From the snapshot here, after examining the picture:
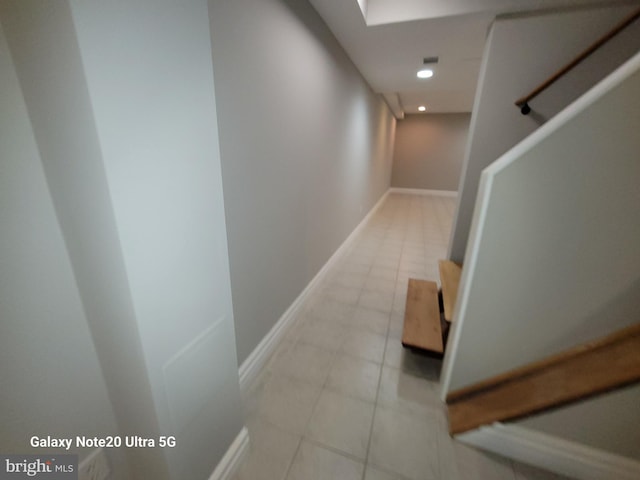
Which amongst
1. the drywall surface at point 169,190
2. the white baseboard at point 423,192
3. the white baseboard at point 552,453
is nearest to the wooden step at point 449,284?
the white baseboard at point 552,453

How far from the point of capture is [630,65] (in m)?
0.79

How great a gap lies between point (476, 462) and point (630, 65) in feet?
5.23

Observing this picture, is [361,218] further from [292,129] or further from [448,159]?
[448,159]

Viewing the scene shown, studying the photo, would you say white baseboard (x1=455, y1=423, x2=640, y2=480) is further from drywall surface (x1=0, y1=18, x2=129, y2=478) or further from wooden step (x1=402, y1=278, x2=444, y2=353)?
drywall surface (x1=0, y1=18, x2=129, y2=478)

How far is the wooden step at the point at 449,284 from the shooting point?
1.62 meters

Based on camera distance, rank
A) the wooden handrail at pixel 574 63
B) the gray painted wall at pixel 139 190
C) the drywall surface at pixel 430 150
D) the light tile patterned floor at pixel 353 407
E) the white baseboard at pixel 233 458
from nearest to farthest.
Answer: the gray painted wall at pixel 139 190
the white baseboard at pixel 233 458
the light tile patterned floor at pixel 353 407
the wooden handrail at pixel 574 63
the drywall surface at pixel 430 150

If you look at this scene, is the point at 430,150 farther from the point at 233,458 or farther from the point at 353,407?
the point at 233,458

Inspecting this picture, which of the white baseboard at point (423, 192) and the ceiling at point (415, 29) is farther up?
the ceiling at point (415, 29)

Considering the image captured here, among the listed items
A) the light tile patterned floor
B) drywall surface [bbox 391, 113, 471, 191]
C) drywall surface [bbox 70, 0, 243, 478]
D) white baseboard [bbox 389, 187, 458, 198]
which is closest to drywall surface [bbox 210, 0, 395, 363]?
the light tile patterned floor

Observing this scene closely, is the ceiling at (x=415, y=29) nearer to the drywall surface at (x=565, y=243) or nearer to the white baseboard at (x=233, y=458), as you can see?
the drywall surface at (x=565, y=243)

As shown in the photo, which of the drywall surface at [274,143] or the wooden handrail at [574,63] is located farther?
the wooden handrail at [574,63]

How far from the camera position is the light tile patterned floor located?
43.3 inches

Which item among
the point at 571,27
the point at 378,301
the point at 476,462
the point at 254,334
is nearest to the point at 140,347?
the point at 254,334

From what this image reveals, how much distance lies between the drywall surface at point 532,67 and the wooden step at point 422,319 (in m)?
1.02
